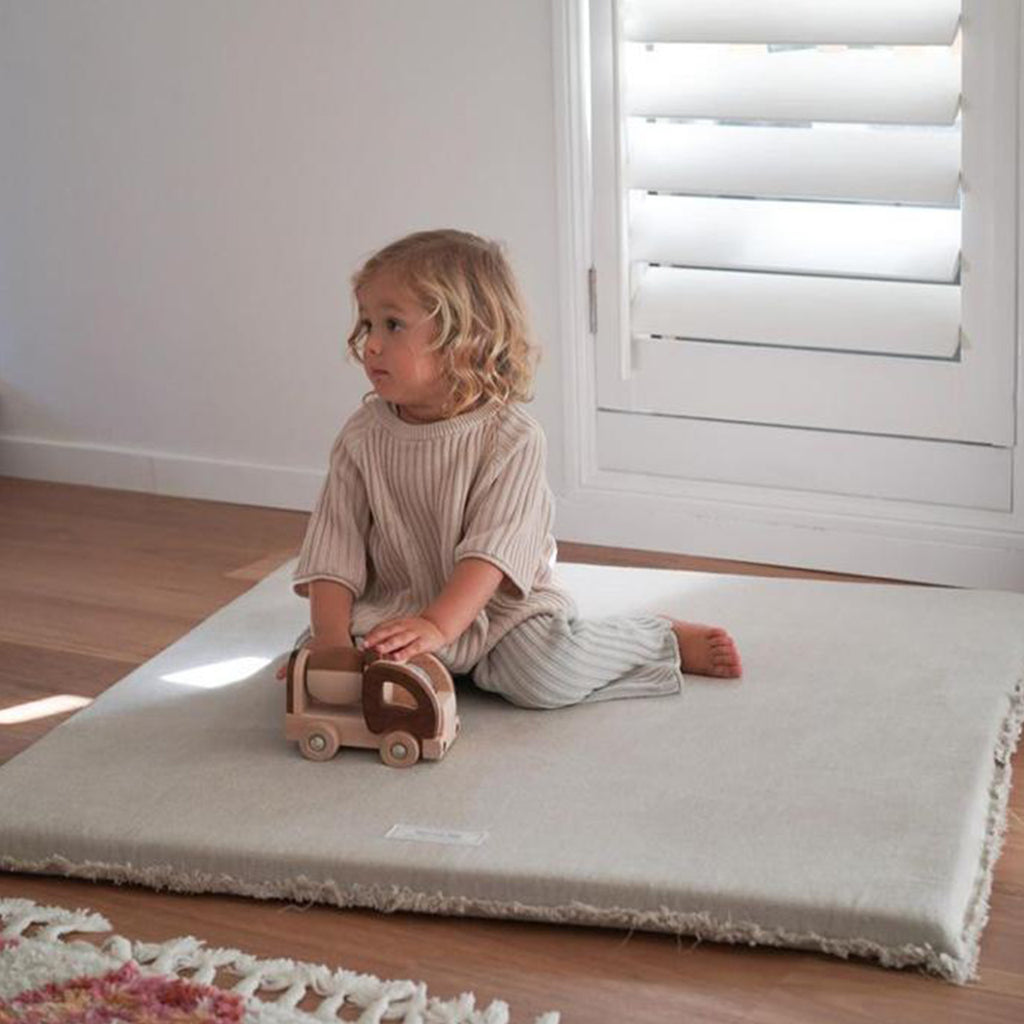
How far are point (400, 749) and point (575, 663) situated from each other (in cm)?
25

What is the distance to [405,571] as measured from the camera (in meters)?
2.36

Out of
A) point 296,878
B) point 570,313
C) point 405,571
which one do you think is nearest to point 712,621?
point 405,571

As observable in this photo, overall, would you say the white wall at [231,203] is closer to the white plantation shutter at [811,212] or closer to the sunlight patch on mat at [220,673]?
the white plantation shutter at [811,212]

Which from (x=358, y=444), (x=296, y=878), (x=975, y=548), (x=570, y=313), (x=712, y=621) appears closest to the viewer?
(x=296, y=878)

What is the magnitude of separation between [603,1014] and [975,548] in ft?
4.01

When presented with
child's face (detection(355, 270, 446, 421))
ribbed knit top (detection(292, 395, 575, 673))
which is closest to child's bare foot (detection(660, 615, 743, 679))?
ribbed knit top (detection(292, 395, 575, 673))

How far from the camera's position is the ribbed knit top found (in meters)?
2.28

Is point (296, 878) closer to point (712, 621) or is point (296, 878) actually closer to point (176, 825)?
Result: point (176, 825)

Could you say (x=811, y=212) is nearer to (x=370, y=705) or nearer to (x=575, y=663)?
(x=575, y=663)

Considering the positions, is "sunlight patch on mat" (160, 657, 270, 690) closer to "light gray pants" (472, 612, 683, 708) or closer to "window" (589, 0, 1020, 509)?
"light gray pants" (472, 612, 683, 708)

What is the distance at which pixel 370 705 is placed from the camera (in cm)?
214

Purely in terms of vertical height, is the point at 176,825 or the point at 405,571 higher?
the point at 405,571

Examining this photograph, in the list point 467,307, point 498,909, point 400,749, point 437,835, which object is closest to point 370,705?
point 400,749

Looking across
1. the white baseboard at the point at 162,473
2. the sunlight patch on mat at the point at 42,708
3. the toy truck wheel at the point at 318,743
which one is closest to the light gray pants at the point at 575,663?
the toy truck wheel at the point at 318,743
